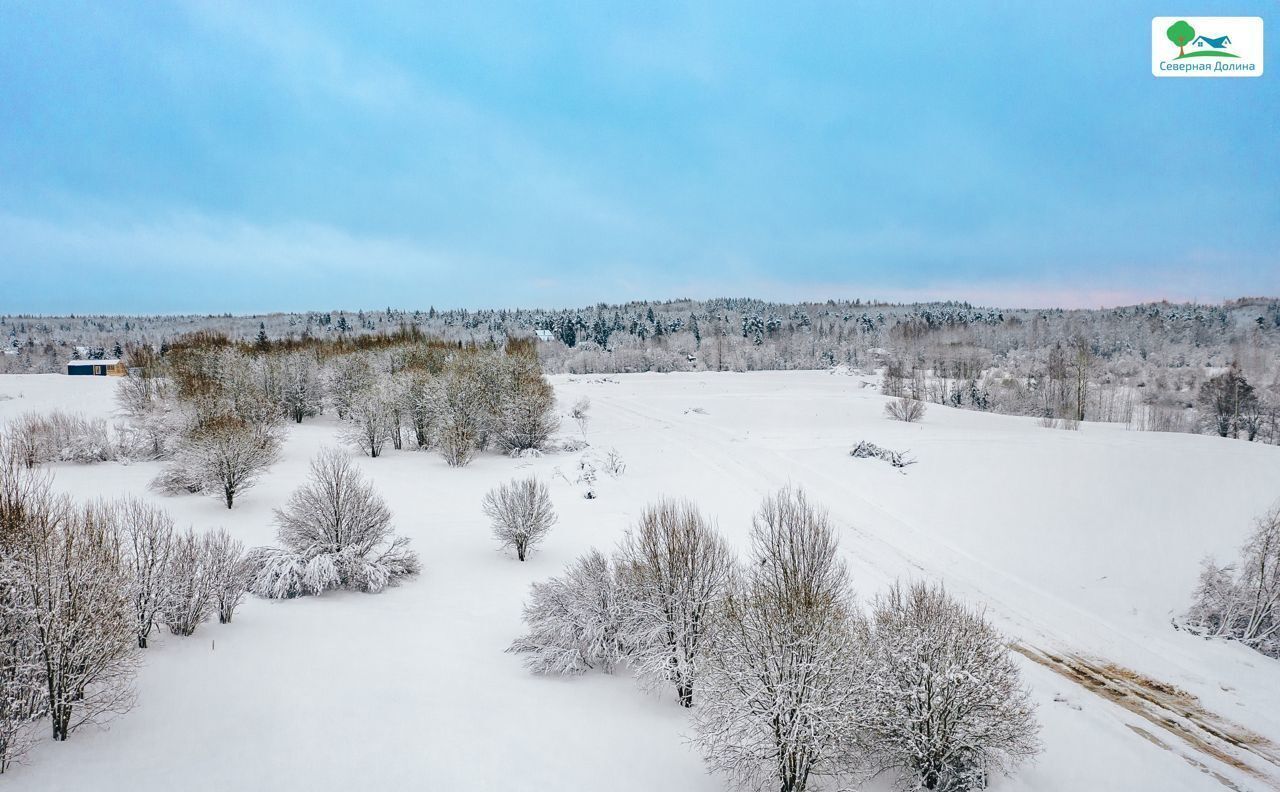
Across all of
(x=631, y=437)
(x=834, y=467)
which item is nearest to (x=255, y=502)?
(x=631, y=437)

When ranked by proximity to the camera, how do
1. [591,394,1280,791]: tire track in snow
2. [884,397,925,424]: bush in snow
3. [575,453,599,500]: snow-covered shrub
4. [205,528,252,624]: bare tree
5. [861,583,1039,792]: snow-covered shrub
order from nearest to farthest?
[861,583,1039,792]: snow-covered shrub < [591,394,1280,791]: tire track in snow < [205,528,252,624]: bare tree < [575,453,599,500]: snow-covered shrub < [884,397,925,424]: bush in snow

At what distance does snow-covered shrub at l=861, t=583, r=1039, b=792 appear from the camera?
682 centimetres

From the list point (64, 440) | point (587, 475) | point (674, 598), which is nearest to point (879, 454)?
point (587, 475)

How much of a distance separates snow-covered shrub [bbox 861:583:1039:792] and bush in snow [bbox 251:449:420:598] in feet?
35.0

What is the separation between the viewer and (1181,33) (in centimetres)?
1597

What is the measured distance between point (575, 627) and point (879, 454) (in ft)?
59.5

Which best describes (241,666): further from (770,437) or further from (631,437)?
(770,437)

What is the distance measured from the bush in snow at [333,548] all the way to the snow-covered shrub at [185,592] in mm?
2233

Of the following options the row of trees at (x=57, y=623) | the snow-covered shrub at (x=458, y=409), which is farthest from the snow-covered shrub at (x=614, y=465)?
the row of trees at (x=57, y=623)

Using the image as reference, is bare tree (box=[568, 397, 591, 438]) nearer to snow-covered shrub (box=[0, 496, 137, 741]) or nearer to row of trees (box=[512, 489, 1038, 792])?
row of trees (box=[512, 489, 1038, 792])

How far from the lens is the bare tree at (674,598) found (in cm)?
898

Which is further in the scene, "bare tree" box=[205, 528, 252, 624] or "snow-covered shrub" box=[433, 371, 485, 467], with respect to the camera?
"snow-covered shrub" box=[433, 371, 485, 467]

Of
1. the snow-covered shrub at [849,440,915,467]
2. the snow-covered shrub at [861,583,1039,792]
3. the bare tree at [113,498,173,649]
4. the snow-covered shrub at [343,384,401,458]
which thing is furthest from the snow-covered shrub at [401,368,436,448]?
the snow-covered shrub at [861,583,1039,792]

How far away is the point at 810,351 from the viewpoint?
98500 mm
